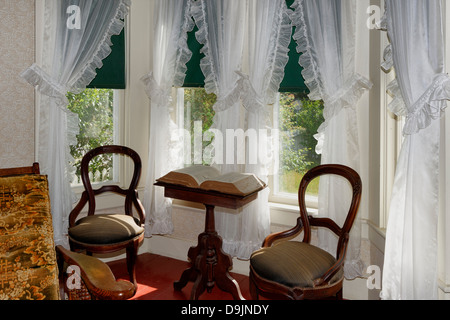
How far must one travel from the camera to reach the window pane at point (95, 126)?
3766 millimetres

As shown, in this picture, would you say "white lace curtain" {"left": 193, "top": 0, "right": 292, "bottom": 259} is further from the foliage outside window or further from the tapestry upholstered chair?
the tapestry upholstered chair

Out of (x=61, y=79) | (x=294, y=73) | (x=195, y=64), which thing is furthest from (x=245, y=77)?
(x=61, y=79)

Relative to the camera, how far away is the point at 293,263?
2.38m

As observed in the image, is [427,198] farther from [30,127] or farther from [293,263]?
[30,127]

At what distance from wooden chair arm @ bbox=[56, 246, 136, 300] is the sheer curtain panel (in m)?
1.94

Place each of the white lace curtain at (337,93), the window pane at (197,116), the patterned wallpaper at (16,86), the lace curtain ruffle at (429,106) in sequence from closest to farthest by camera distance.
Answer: the lace curtain ruffle at (429,106) → the white lace curtain at (337,93) → the patterned wallpaper at (16,86) → the window pane at (197,116)

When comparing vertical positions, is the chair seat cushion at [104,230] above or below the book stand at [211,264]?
above

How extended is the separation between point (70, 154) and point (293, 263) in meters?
2.06

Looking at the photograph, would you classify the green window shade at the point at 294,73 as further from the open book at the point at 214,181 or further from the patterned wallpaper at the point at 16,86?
the patterned wallpaper at the point at 16,86

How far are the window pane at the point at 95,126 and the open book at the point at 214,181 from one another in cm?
127

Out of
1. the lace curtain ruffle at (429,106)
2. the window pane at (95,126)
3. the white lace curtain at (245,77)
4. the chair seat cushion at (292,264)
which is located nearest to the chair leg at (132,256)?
the white lace curtain at (245,77)

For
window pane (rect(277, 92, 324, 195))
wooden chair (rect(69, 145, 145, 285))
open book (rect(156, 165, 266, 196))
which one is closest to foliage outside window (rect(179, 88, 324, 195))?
window pane (rect(277, 92, 324, 195))

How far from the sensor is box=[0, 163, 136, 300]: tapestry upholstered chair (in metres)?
1.72
